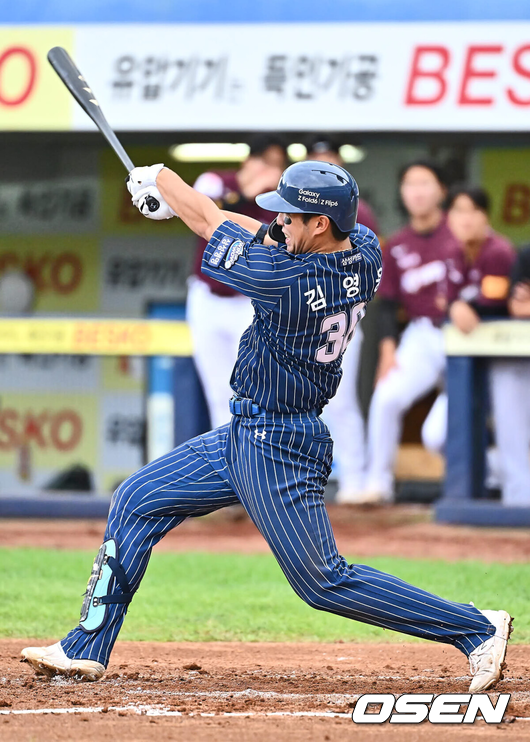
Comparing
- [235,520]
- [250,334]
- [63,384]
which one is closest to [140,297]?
[63,384]

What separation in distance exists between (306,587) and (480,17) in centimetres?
579

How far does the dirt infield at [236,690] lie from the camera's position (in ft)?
11.1

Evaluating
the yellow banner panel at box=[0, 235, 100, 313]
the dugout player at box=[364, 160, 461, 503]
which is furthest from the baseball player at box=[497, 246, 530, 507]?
the yellow banner panel at box=[0, 235, 100, 313]

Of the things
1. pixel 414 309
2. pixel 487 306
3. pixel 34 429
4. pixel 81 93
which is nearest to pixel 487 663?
pixel 81 93

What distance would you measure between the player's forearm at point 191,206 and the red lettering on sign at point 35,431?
447 cm

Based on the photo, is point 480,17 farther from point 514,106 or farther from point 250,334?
point 250,334

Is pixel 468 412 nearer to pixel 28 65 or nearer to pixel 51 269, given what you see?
pixel 28 65

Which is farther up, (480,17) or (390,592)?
(480,17)

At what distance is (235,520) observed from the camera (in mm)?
7875

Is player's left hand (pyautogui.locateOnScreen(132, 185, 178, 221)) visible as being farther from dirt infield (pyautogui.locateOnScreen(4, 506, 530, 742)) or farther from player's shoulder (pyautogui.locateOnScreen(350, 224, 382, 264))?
dirt infield (pyautogui.locateOnScreen(4, 506, 530, 742))

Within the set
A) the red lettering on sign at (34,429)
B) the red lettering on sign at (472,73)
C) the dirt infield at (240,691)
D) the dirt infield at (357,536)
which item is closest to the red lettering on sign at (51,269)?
the red lettering on sign at (34,429)

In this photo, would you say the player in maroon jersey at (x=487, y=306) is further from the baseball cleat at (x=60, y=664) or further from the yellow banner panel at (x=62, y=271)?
the baseball cleat at (x=60, y=664)

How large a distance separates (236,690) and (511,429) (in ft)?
13.0

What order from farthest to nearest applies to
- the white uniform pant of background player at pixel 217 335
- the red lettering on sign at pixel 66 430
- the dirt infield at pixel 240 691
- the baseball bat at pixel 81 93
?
the red lettering on sign at pixel 66 430 < the white uniform pant of background player at pixel 217 335 < the baseball bat at pixel 81 93 < the dirt infield at pixel 240 691
